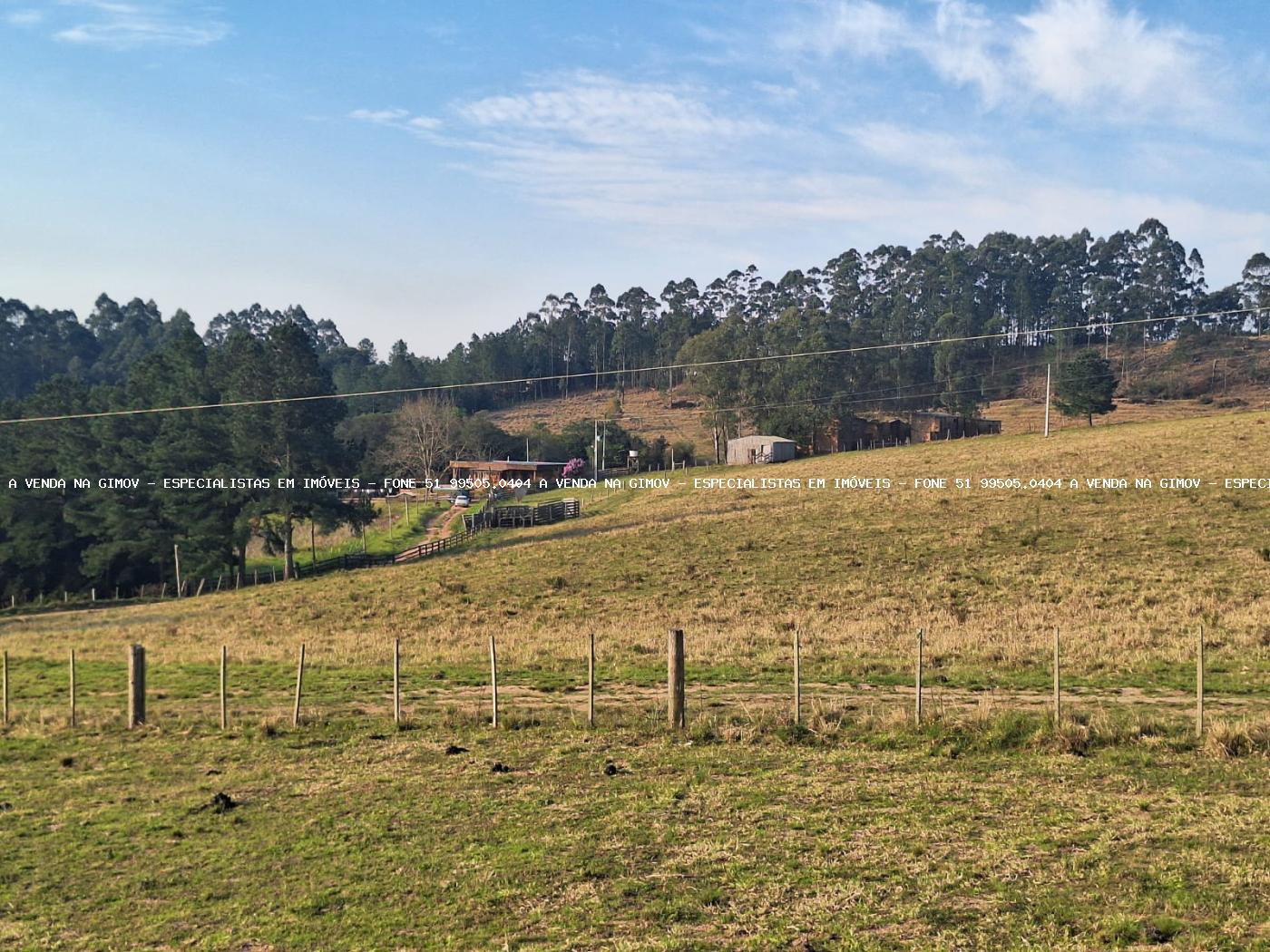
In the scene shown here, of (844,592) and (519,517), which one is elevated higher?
(519,517)

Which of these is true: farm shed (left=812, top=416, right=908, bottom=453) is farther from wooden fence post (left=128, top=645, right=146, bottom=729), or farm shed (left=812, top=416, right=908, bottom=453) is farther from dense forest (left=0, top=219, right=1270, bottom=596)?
wooden fence post (left=128, top=645, right=146, bottom=729)

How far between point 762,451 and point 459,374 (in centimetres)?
7256

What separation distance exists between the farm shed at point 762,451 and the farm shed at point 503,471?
59.6 ft

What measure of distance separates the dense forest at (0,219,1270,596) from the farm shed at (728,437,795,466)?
750cm

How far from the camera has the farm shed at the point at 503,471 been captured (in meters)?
103

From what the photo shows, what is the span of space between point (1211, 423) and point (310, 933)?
256 feet

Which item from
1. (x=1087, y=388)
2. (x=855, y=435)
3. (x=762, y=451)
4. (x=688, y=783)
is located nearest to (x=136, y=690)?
(x=688, y=783)

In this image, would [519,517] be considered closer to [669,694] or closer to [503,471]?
[503,471]

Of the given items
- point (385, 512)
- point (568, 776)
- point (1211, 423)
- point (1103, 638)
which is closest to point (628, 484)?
point (385, 512)

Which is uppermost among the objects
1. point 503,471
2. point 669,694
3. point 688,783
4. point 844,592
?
point 503,471

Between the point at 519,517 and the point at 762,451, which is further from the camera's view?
the point at 762,451

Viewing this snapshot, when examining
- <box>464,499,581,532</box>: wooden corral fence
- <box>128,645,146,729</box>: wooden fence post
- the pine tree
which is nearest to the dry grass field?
<box>464,499,581,532</box>: wooden corral fence

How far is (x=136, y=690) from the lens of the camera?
21.6 meters

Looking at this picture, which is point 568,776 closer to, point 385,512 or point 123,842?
point 123,842
